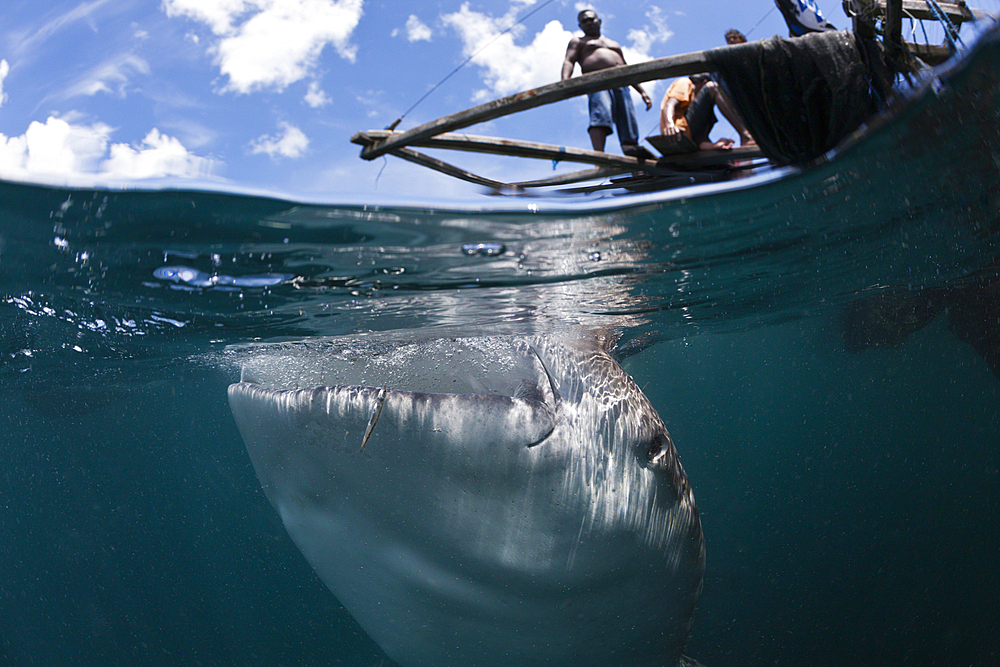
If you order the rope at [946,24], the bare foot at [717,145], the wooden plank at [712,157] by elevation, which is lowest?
the wooden plank at [712,157]

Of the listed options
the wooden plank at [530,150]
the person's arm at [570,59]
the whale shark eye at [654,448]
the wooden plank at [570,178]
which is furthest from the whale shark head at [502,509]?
the person's arm at [570,59]

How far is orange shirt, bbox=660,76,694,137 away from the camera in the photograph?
15.3 feet

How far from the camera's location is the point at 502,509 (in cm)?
250

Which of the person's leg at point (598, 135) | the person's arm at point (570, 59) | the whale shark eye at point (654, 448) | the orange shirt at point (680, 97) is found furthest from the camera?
the person's arm at point (570, 59)

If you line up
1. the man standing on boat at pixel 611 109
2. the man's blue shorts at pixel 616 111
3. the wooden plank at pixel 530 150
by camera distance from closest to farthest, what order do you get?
the wooden plank at pixel 530 150
the man standing on boat at pixel 611 109
the man's blue shorts at pixel 616 111

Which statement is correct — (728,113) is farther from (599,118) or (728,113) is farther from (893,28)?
(893,28)

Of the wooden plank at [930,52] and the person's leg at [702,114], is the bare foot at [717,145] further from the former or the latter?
the wooden plank at [930,52]

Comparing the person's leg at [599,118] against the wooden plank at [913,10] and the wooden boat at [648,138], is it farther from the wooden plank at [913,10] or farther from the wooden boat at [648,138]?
the wooden plank at [913,10]

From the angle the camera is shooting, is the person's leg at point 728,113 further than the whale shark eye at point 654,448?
Yes

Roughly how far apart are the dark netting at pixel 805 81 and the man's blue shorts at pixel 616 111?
1.35 m

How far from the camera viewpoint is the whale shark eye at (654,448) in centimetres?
274

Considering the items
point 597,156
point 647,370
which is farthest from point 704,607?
point 647,370

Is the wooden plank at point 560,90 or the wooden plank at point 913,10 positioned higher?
the wooden plank at point 913,10

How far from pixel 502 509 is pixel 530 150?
279cm
